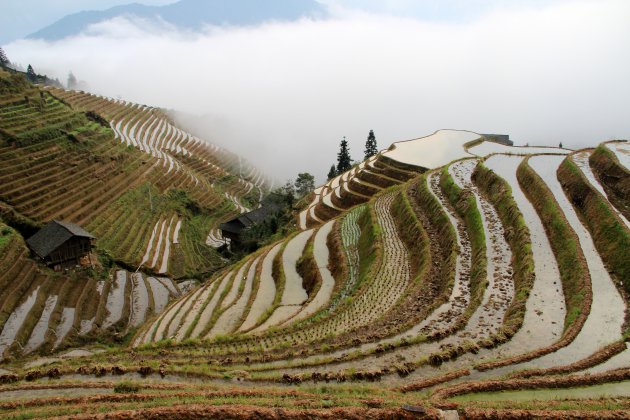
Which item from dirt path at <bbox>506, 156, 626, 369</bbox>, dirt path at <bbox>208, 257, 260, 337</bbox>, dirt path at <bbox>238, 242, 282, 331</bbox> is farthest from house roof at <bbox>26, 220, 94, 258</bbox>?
dirt path at <bbox>506, 156, 626, 369</bbox>

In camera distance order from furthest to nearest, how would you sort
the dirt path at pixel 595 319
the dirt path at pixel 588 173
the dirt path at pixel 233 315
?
the dirt path at pixel 233 315 < the dirt path at pixel 588 173 < the dirt path at pixel 595 319

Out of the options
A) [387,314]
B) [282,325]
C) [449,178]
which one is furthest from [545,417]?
[449,178]

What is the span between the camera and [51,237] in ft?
109

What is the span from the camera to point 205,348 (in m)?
17.3

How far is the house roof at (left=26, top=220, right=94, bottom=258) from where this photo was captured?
32188 mm

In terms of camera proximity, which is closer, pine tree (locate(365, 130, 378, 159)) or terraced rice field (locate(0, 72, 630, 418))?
terraced rice field (locate(0, 72, 630, 418))

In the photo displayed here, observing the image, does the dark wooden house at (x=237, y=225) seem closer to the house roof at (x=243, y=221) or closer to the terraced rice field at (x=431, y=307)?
the house roof at (x=243, y=221)

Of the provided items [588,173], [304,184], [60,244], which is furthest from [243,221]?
[588,173]

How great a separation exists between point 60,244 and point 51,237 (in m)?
1.61

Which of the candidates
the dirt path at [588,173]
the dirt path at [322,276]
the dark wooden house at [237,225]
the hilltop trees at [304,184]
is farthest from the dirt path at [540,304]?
the hilltop trees at [304,184]

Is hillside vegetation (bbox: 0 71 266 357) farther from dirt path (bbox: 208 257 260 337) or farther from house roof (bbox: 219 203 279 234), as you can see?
dirt path (bbox: 208 257 260 337)

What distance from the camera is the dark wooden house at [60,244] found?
106 ft

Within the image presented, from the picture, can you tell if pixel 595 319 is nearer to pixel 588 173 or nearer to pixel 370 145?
pixel 588 173

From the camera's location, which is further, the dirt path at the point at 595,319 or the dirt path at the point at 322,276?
the dirt path at the point at 322,276
